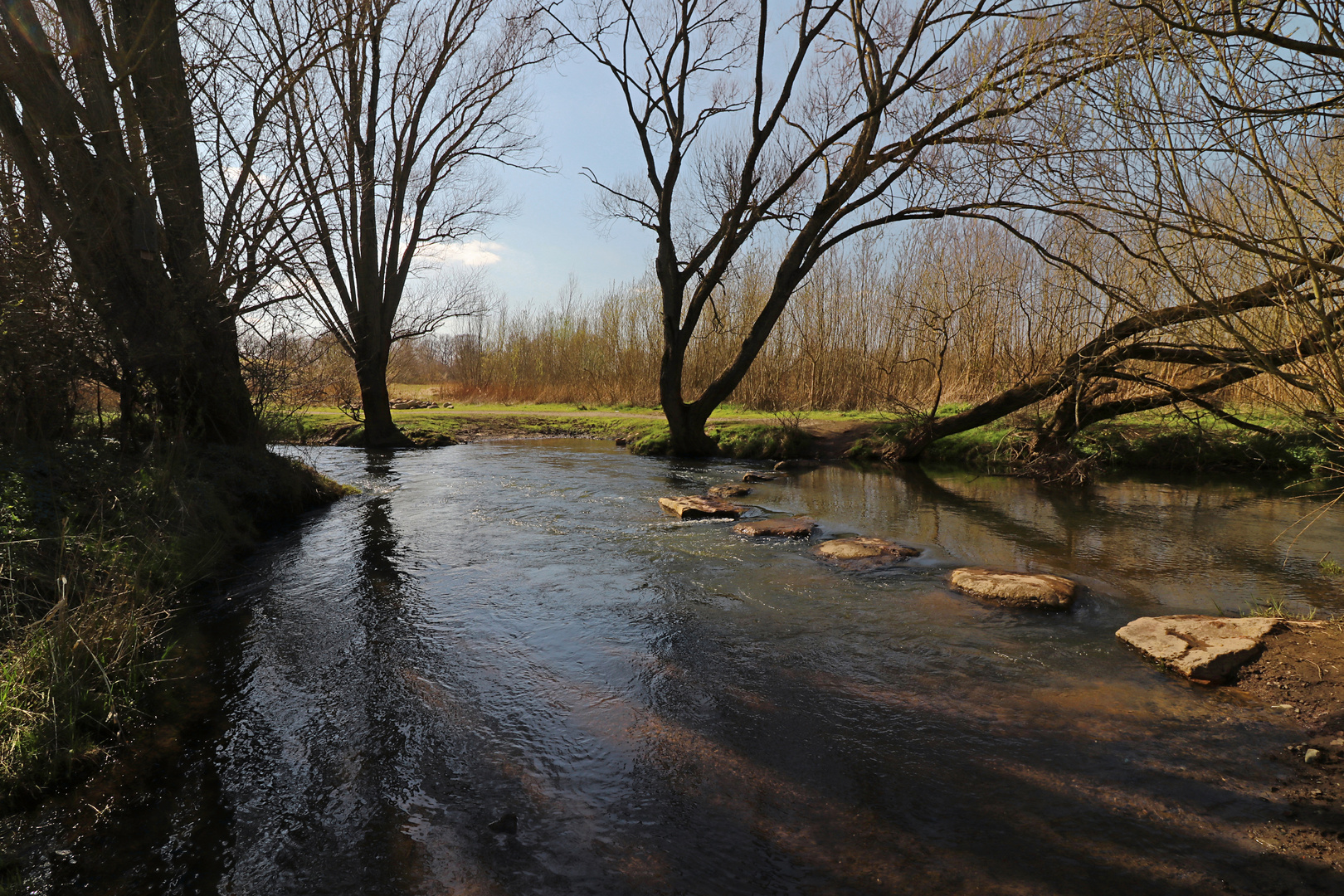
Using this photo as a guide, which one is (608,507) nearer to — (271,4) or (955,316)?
(271,4)

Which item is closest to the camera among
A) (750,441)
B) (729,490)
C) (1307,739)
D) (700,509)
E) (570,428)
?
(1307,739)

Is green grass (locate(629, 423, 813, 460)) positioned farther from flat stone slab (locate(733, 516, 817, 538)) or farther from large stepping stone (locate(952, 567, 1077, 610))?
large stepping stone (locate(952, 567, 1077, 610))

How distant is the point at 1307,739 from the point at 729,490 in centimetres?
677

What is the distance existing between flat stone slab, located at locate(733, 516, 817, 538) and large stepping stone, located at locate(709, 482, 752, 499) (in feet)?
5.09

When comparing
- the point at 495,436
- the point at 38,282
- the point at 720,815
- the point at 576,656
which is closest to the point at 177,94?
the point at 38,282

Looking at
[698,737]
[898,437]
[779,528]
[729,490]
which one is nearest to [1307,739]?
[698,737]

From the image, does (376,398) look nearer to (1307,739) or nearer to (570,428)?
(570,428)

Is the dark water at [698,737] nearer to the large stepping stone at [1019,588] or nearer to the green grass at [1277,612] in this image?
the large stepping stone at [1019,588]

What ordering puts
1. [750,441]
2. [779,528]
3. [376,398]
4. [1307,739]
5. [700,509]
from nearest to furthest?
[1307,739] < [779,528] < [700,509] < [750,441] < [376,398]

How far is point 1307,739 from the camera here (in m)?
2.86

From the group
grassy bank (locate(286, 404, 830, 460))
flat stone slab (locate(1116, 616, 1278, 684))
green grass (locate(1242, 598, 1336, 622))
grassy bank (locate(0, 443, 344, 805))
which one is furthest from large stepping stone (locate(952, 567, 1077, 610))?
grassy bank (locate(286, 404, 830, 460))

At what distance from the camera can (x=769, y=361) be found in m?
18.1

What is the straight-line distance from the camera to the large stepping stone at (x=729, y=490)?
9.02 meters

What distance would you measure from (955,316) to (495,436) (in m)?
11.0
